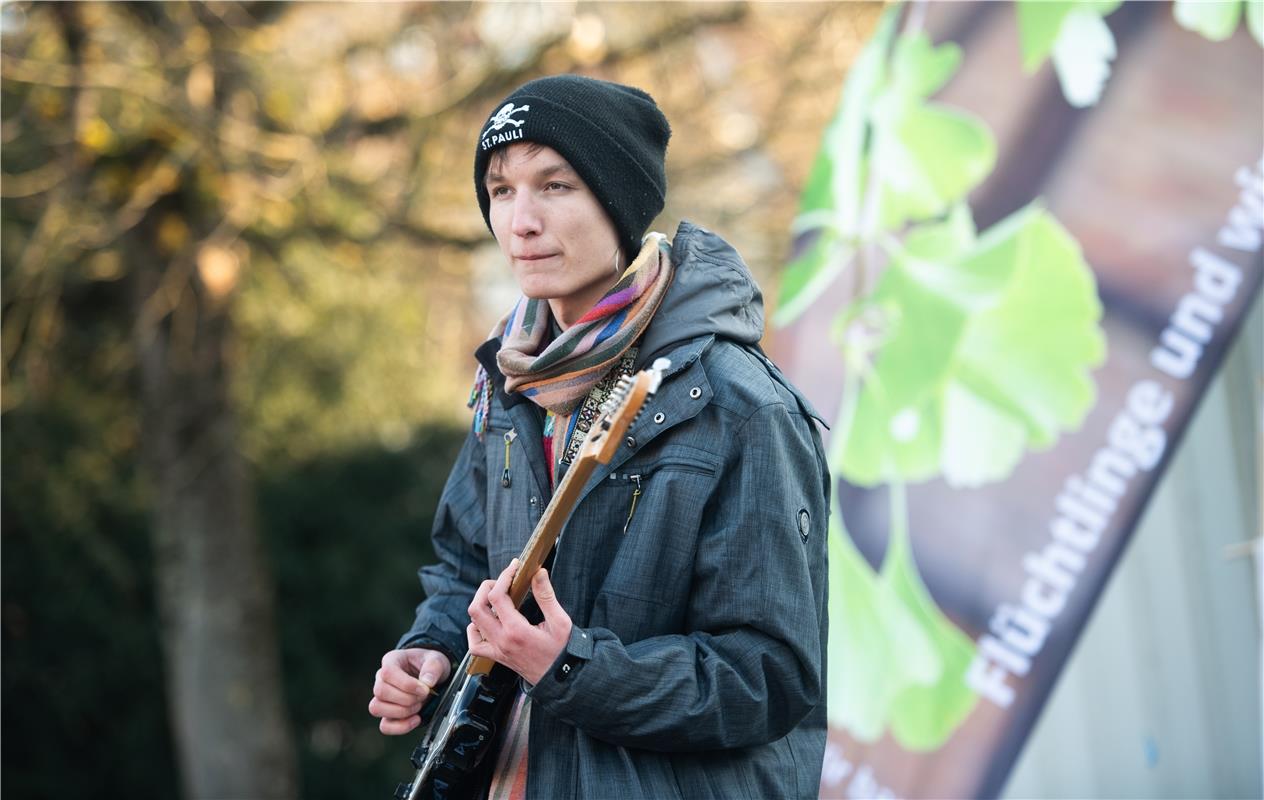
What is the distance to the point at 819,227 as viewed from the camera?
11.5ft

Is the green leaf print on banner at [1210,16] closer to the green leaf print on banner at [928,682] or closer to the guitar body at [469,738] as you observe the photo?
the green leaf print on banner at [928,682]

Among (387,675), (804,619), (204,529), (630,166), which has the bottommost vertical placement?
(204,529)

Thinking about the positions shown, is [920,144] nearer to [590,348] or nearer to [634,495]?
[590,348]

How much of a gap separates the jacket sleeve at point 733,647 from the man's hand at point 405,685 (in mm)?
326

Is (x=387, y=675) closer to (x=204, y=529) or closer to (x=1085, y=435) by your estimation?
(x=1085, y=435)

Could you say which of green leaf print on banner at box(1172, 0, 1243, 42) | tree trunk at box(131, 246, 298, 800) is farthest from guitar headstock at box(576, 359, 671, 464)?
tree trunk at box(131, 246, 298, 800)

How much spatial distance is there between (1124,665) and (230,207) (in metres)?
3.90

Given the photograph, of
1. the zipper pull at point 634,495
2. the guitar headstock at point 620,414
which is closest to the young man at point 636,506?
the zipper pull at point 634,495

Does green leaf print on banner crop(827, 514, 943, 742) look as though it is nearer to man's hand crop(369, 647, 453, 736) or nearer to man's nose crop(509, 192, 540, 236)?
man's hand crop(369, 647, 453, 736)

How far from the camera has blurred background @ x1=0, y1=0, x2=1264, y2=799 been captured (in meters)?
3.11

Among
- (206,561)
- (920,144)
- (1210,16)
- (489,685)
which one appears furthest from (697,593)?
(206,561)

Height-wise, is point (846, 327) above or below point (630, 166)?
below

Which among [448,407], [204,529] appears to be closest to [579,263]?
[204,529]

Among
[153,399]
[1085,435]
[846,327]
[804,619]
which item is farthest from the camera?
[153,399]
